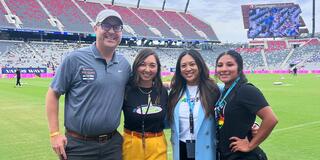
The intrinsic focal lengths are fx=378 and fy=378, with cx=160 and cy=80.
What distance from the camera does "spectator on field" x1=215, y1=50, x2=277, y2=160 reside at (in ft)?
12.2

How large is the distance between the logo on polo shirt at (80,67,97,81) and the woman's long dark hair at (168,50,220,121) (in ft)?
3.28

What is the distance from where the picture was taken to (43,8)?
64250mm

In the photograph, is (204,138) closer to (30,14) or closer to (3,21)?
(3,21)

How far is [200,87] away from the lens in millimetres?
4293

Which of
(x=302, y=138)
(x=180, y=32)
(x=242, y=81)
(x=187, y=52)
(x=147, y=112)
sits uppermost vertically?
(x=180, y=32)

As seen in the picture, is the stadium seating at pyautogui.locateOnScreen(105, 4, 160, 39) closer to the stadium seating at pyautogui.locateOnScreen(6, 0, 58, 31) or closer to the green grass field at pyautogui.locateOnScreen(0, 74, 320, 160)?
the stadium seating at pyautogui.locateOnScreen(6, 0, 58, 31)

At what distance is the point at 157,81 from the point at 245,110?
111 centimetres

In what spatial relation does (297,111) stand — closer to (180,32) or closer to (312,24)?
(180,32)

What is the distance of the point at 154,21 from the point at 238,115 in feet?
245

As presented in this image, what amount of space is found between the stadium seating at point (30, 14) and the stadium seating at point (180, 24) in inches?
1089

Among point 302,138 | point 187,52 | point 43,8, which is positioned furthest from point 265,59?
point 187,52

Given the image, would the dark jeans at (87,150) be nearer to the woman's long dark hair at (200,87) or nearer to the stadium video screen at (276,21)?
the woman's long dark hair at (200,87)

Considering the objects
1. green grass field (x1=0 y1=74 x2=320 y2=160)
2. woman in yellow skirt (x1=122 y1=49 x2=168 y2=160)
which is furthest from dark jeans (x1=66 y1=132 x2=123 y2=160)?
green grass field (x1=0 y1=74 x2=320 y2=160)

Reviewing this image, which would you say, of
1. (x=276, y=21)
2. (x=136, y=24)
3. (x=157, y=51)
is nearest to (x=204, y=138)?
(x=157, y=51)
